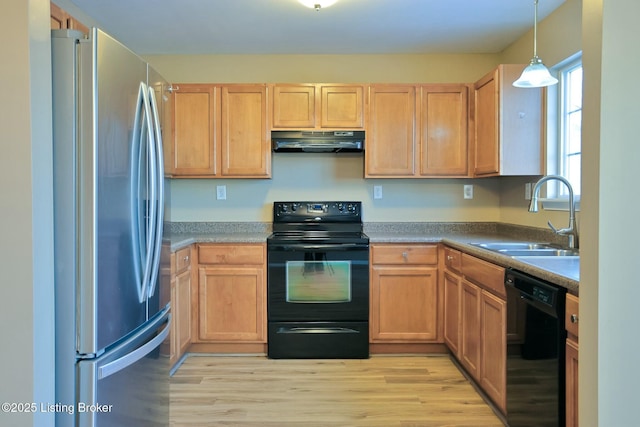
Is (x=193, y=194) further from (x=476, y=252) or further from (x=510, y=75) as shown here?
(x=510, y=75)

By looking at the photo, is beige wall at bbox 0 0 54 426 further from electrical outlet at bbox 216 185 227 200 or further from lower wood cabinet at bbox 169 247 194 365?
electrical outlet at bbox 216 185 227 200

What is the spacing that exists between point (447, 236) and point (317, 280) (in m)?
1.06

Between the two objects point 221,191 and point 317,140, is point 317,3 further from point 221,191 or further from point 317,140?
point 221,191

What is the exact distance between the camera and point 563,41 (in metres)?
2.51

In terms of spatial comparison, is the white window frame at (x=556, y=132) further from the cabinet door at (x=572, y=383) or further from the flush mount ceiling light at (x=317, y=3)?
the flush mount ceiling light at (x=317, y=3)

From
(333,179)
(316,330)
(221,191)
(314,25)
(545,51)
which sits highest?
(314,25)

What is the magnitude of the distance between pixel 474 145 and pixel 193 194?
238 centimetres

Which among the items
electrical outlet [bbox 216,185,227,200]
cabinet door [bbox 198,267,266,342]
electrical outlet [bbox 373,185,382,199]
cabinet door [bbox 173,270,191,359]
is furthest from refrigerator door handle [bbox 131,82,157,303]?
electrical outlet [bbox 373,185,382,199]

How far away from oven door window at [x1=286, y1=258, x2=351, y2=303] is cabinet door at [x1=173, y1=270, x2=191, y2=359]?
0.71 m

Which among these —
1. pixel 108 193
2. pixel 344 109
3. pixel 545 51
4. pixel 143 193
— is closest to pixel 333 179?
pixel 344 109

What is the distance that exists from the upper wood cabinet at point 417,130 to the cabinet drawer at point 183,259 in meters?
1.50

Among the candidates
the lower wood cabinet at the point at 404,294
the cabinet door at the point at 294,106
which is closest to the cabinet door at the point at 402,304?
the lower wood cabinet at the point at 404,294

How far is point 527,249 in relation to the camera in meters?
2.49

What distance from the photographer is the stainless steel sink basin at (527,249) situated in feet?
7.31
